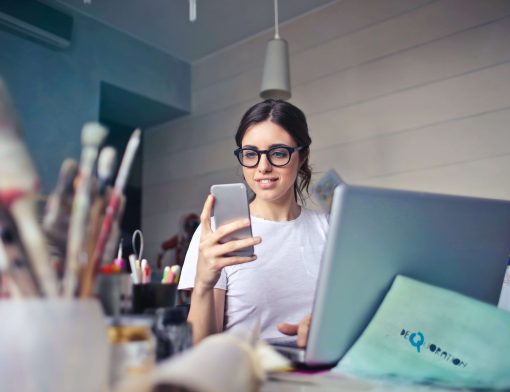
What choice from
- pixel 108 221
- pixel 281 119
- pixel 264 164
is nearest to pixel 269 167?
pixel 264 164

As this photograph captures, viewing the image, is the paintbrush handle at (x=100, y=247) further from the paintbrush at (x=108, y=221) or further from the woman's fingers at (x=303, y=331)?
the woman's fingers at (x=303, y=331)

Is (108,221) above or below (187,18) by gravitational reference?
below

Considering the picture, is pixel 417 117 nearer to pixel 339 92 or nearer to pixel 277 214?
pixel 339 92

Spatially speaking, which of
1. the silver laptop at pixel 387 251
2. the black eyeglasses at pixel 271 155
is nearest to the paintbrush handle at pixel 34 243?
the silver laptop at pixel 387 251

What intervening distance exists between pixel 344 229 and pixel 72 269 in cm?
38

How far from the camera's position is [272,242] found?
1.46 metres

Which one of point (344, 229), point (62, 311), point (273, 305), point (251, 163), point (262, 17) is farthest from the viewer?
point (262, 17)

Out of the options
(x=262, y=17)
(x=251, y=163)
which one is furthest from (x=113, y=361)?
(x=262, y=17)

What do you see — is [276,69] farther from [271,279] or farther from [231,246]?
[231,246]

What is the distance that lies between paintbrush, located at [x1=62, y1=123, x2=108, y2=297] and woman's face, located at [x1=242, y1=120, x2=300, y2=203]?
98 cm

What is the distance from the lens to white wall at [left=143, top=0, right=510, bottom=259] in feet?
8.36

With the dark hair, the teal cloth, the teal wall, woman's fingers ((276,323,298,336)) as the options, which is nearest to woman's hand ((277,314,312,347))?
woman's fingers ((276,323,298,336))

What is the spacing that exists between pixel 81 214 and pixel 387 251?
466 mm

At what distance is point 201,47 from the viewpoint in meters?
3.80
